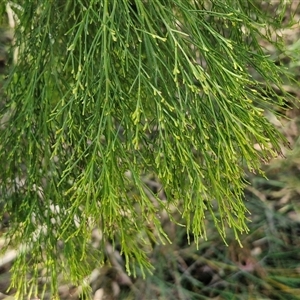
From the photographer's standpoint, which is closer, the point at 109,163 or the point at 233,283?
the point at 109,163

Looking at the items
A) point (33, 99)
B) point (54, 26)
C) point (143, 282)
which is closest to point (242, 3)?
point (54, 26)

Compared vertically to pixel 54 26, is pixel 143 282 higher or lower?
lower

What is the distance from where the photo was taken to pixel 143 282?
1419 millimetres

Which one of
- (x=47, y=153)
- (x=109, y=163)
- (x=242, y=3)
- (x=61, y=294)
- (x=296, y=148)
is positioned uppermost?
(x=242, y=3)

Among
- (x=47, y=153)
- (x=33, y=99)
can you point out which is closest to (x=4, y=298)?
(x=47, y=153)

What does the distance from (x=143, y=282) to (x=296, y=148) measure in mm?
695

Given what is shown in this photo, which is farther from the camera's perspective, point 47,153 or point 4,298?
point 4,298

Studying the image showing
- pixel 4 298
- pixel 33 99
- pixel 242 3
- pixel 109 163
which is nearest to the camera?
pixel 109 163

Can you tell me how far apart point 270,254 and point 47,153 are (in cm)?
80

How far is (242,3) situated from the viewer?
115 centimetres

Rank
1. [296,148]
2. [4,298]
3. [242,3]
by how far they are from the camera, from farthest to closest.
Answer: [296,148] < [4,298] < [242,3]

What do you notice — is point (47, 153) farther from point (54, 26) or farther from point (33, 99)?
point (54, 26)

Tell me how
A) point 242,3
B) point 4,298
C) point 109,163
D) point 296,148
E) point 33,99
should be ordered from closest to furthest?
point 109,163
point 33,99
point 242,3
point 4,298
point 296,148

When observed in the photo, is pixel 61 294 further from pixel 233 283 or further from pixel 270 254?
pixel 270 254
